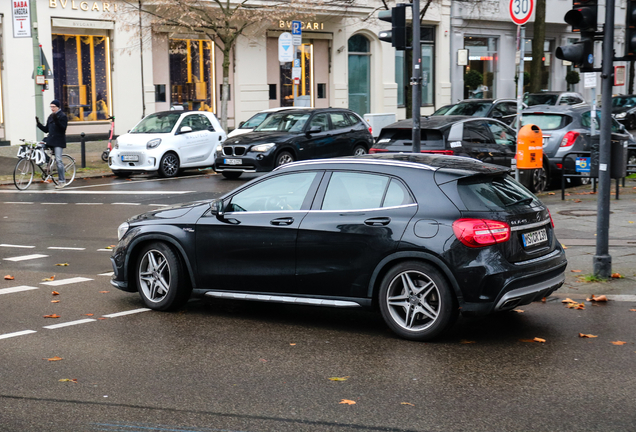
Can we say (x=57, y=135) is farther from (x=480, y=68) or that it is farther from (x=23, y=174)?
(x=480, y=68)

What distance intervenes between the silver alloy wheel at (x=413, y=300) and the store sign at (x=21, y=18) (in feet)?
60.8

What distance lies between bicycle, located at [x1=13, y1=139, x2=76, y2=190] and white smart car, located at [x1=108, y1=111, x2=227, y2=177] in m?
1.63

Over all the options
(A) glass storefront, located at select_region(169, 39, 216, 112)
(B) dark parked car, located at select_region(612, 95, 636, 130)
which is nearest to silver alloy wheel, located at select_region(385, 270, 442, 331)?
(A) glass storefront, located at select_region(169, 39, 216, 112)

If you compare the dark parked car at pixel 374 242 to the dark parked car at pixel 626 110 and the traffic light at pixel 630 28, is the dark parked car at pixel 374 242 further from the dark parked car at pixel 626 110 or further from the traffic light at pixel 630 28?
the dark parked car at pixel 626 110

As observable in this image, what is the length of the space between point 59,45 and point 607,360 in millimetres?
25287

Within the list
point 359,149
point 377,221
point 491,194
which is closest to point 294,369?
point 377,221

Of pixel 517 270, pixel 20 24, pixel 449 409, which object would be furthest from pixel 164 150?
pixel 449 409

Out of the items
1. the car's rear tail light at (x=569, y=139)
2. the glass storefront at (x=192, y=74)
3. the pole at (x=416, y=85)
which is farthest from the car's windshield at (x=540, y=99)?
the pole at (x=416, y=85)

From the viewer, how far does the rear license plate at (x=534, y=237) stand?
7023 millimetres

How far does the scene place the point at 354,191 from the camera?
739 cm

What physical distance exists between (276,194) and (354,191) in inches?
30.0

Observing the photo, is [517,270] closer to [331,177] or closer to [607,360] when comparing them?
[607,360]

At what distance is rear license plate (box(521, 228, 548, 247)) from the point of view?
702cm

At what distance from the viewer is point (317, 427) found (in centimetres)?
503
